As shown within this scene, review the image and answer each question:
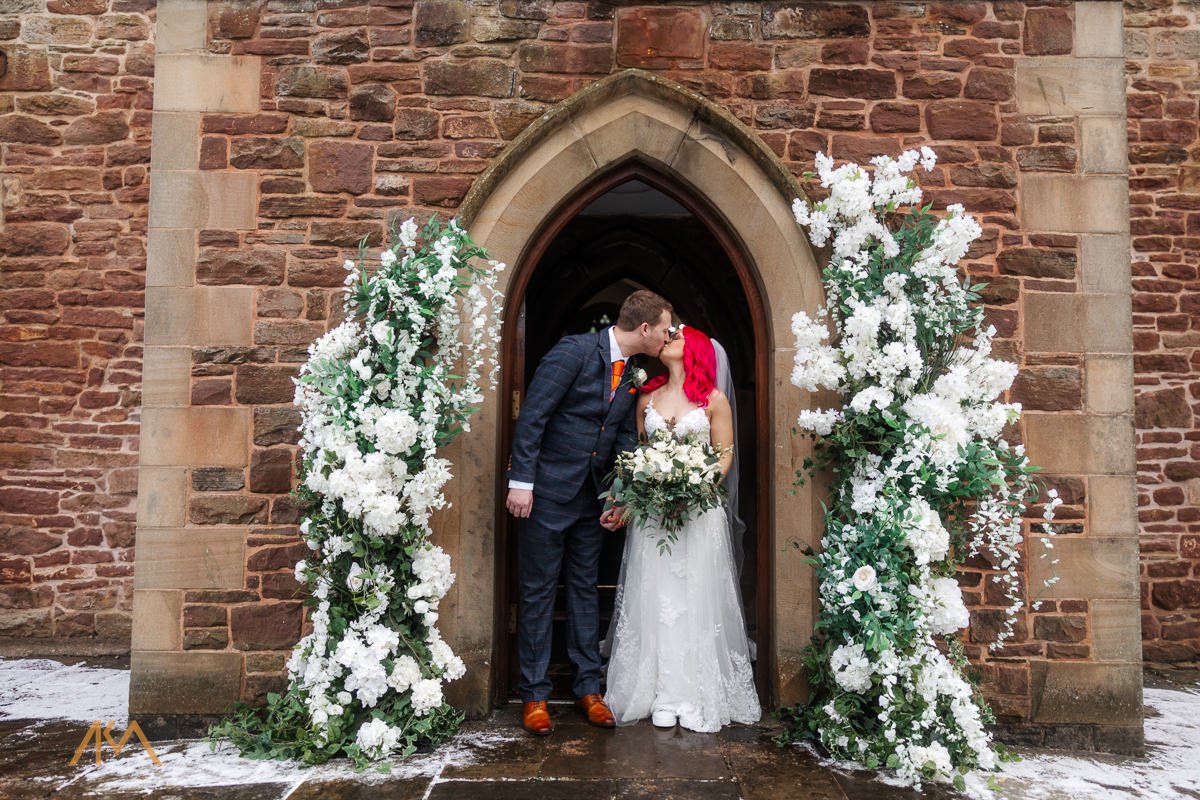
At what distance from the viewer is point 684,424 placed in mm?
4059

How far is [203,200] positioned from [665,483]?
2.79m

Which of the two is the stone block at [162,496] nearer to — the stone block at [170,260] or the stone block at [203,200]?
the stone block at [170,260]

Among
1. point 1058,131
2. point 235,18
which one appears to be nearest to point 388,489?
point 235,18

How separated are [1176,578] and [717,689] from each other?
13.4 feet

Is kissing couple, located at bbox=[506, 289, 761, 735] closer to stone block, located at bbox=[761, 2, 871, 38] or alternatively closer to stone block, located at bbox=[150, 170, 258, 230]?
stone block, located at bbox=[761, 2, 871, 38]

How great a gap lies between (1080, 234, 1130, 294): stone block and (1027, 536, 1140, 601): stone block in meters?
1.28

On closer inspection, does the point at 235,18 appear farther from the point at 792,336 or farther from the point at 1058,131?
the point at 1058,131

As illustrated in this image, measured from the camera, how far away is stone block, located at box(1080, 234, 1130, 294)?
4.25 metres

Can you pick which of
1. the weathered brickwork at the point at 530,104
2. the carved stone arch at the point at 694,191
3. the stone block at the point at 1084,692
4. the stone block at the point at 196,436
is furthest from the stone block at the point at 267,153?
the stone block at the point at 1084,692

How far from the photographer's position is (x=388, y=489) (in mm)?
3666

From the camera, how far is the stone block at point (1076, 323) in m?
4.24

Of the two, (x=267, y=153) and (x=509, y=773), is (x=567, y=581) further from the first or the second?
(x=267, y=153)

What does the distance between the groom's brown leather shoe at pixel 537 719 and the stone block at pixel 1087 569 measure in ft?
8.17

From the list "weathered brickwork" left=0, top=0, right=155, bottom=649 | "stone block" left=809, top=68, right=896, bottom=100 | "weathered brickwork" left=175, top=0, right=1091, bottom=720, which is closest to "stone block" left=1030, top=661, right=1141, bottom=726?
"weathered brickwork" left=175, top=0, right=1091, bottom=720
